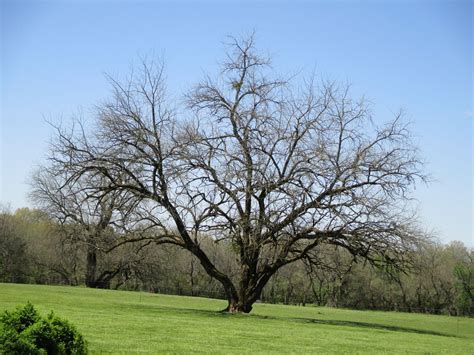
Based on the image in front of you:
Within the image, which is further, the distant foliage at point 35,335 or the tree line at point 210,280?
the tree line at point 210,280

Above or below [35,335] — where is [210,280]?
above

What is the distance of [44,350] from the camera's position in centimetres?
816

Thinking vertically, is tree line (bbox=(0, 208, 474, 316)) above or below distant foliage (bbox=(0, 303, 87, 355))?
above

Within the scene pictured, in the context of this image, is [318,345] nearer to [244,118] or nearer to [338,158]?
[338,158]

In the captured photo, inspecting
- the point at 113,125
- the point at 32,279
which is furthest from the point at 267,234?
the point at 32,279

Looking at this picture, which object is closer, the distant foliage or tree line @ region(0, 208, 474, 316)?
the distant foliage


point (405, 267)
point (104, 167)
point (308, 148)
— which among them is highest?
point (308, 148)

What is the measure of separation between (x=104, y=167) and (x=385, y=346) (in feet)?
48.0

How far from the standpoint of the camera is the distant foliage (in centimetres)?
794

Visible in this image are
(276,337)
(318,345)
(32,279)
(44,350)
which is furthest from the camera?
(32,279)

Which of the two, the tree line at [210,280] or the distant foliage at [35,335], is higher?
the tree line at [210,280]

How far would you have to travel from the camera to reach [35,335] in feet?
26.9

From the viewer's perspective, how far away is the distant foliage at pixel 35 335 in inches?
313

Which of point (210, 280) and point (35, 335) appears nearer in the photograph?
point (35, 335)
